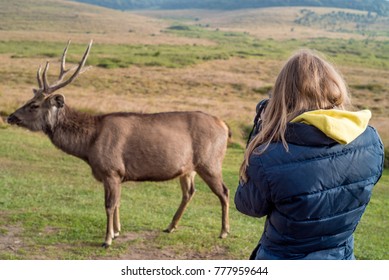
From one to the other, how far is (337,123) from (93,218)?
621cm

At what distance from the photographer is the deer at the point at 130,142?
26.1 feet

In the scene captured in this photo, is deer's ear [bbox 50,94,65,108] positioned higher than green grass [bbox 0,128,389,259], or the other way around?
deer's ear [bbox 50,94,65,108]

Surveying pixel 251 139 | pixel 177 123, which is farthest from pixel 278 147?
pixel 177 123

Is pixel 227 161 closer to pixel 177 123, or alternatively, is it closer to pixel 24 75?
pixel 177 123

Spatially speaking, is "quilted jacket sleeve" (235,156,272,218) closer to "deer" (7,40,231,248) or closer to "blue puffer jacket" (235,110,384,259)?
"blue puffer jacket" (235,110,384,259)

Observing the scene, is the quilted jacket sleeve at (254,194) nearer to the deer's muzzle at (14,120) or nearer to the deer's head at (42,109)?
the deer's head at (42,109)

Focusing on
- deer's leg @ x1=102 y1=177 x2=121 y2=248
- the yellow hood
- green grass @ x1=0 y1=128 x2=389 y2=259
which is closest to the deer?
deer's leg @ x1=102 y1=177 x2=121 y2=248

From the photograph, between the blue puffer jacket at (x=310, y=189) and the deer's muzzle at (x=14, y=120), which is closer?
→ the blue puffer jacket at (x=310, y=189)

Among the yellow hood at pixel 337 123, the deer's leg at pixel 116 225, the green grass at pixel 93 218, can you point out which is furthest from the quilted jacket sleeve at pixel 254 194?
the deer's leg at pixel 116 225

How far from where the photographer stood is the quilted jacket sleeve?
3.08 m

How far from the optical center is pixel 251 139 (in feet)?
10.8

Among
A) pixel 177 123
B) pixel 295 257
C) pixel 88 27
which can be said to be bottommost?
pixel 88 27

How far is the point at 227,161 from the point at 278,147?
587 inches

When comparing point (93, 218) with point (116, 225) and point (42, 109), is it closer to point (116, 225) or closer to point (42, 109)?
point (116, 225)
